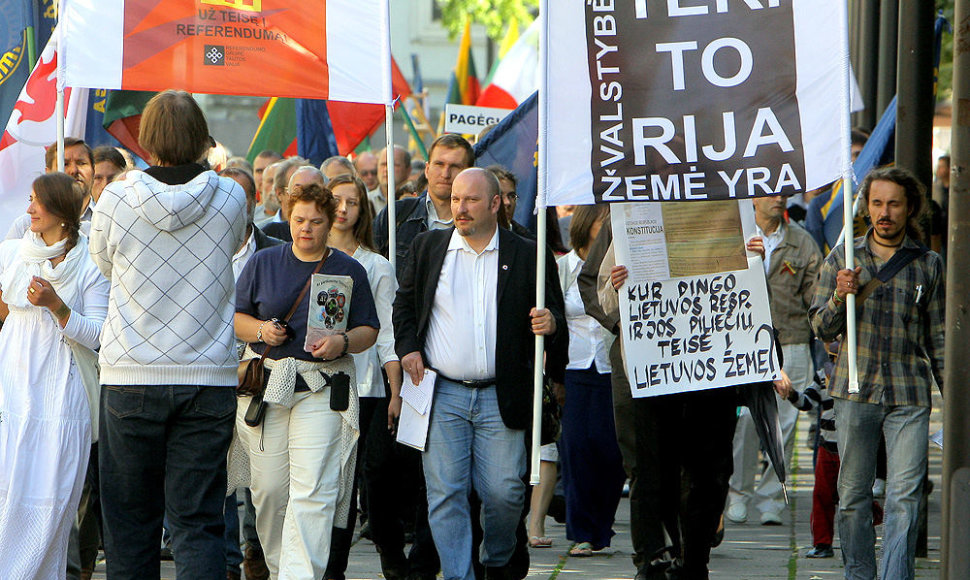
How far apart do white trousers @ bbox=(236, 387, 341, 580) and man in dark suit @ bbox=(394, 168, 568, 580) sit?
1.63 feet

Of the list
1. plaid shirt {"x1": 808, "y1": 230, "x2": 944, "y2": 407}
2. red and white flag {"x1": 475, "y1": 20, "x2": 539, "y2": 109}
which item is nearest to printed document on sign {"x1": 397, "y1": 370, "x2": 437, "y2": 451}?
plaid shirt {"x1": 808, "y1": 230, "x2": 944, "y2": 407}

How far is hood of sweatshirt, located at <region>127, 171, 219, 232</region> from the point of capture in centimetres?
579

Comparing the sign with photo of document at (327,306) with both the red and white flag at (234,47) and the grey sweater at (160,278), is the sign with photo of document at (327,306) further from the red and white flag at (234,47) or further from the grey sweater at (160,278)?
the red and white flag at (234,47)

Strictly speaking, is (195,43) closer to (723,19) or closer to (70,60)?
(70,60)

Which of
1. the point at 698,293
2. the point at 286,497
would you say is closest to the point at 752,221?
the point at 698,293

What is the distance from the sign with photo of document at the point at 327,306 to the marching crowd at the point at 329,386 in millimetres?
14

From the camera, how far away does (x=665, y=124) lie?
667 cm

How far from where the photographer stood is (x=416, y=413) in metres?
6.97

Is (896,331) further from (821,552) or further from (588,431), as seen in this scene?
(588,431)

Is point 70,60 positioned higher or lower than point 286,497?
higher

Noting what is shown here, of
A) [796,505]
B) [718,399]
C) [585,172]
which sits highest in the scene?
[585,172]

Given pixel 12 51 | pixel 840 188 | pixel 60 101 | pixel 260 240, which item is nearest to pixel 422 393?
pixel 260 240

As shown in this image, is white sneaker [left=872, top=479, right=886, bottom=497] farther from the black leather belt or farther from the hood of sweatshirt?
the hood of sweatshirt

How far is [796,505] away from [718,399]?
3.69 metres
